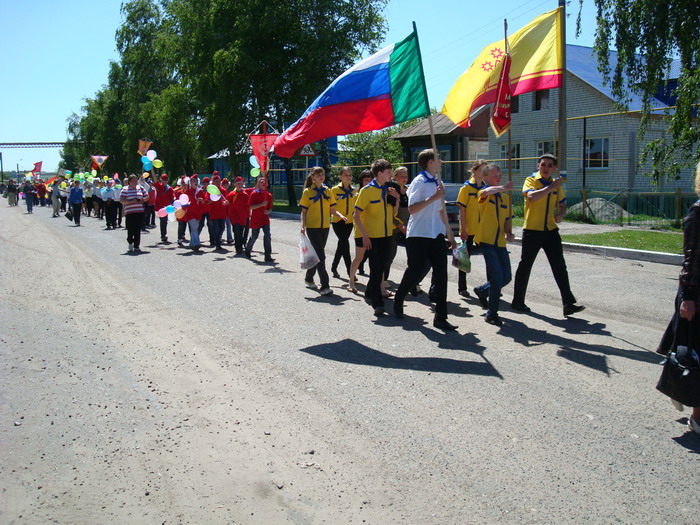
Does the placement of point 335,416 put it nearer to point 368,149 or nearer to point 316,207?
point 316,207

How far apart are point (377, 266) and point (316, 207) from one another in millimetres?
1992

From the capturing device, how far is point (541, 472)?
12.4 feet

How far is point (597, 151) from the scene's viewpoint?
30766 millimetres

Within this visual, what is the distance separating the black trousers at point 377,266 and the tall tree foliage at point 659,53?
694 cm

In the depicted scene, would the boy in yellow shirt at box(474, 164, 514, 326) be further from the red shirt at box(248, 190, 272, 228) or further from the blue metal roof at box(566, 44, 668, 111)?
the blue metal roof at box(566, 44, 668, 111)

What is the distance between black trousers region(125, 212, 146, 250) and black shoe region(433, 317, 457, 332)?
994 cm

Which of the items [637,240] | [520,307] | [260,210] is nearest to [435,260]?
[520,307]

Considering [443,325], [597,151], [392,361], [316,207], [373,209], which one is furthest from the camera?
[597,151]

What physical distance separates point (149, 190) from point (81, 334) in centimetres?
1344

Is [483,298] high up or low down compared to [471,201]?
down

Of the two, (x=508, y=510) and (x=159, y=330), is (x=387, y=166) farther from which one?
(x=508, y=510)

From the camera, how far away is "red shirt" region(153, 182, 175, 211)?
61.6 ft

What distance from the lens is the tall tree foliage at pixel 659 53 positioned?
11.7m

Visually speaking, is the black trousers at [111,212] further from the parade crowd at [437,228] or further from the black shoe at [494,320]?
Result: the black shoe at [494,320]
